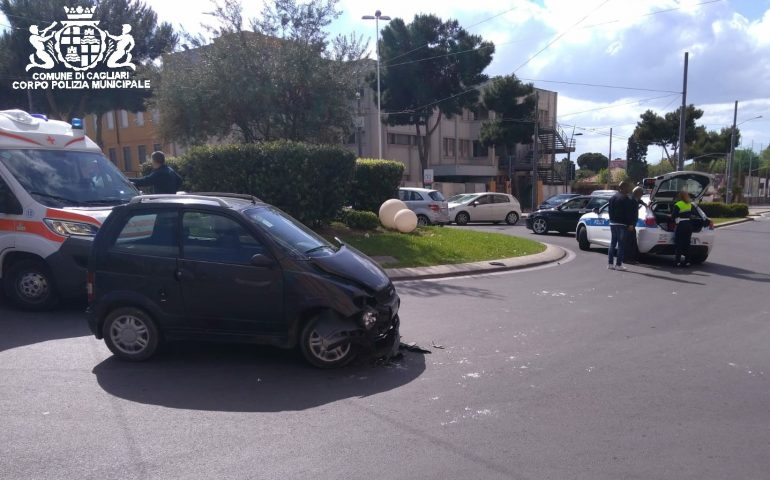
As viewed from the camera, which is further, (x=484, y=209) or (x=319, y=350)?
(x=484, y=209)

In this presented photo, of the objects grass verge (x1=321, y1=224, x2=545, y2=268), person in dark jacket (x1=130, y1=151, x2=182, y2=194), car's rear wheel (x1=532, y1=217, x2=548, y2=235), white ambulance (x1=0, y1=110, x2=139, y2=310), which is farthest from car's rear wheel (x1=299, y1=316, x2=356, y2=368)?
car's rear wheel (x1=532, y1=217, x2=548, y2=235)

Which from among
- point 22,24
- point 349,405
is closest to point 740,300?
point 349,405

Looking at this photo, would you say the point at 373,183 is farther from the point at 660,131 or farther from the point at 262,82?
the point at 660,131

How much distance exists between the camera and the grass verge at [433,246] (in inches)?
507

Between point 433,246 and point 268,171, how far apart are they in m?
4.36

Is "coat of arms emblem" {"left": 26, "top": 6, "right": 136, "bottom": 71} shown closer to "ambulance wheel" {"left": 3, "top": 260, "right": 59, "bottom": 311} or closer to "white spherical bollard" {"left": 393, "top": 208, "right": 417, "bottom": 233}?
"white spherical bollard" {"left": 393, "top": 208, "right": 417, "bottom": 233}

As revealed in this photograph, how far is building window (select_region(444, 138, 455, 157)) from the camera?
50.3 metres

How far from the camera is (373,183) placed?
17016mm

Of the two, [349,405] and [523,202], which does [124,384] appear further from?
[523,202]

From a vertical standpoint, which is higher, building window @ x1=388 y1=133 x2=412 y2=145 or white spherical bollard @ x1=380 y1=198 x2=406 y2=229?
building window @ x1=388 y1=133 x2=412 y2=145

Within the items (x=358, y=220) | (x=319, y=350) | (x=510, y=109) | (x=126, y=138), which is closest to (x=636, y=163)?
(x=510, y=109)

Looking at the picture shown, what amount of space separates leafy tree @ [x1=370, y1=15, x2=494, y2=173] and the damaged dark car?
117 feet

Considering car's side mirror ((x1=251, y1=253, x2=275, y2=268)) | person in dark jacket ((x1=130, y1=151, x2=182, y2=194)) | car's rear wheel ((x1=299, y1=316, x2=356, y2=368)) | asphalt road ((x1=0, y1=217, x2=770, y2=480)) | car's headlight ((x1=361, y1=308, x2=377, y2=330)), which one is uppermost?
person in dark jacket ((x1=130, y1=151, x2=182, y2=194))

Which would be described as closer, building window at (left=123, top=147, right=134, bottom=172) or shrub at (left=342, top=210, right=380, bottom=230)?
shrub at (left=342, top=210, right=380, bottom=230)
